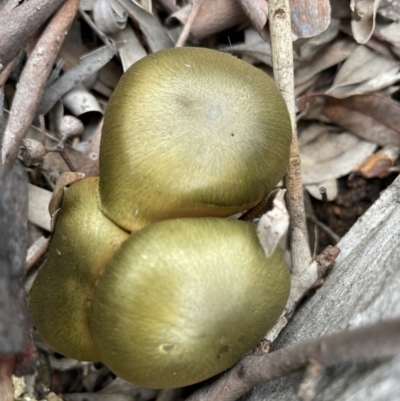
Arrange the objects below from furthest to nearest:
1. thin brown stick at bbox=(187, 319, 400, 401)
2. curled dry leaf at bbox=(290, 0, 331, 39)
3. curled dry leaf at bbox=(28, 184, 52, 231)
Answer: curled dry leaf at bbox=(28, 184, 52, 231), curled dry leaf at bbox=(290, 0, 331, 39), thin brown stick at bbox=(187, 319, 400, 401)

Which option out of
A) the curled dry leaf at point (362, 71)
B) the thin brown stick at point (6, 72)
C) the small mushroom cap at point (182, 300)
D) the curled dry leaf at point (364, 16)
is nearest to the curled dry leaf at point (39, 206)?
the thin brown stick at point (6, 72)

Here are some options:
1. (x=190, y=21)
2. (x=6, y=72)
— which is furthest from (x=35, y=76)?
(x=190, y=21)

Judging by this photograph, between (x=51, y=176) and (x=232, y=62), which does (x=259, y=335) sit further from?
(x=51, y=176)

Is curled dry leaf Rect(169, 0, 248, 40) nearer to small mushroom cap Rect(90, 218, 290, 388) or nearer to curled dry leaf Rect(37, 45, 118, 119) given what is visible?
curled dry leaf Rect(37, 45, 118, 119)

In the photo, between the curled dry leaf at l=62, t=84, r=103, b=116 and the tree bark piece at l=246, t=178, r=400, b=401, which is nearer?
the tree bark piece at l=246, t=178, r=400, b=401

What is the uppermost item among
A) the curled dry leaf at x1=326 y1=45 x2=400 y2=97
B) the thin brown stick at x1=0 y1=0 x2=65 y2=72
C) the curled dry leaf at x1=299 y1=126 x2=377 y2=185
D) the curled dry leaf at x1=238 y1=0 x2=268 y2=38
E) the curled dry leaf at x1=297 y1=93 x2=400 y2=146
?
the thin brown stick at x1=0 y1=0 x2=65 y2=72

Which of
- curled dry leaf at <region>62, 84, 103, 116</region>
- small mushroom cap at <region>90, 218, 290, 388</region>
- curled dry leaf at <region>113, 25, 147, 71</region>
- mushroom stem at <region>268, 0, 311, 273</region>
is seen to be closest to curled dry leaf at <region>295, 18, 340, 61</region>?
mushroom stem at <region>268, 0, 311, 273</region>
